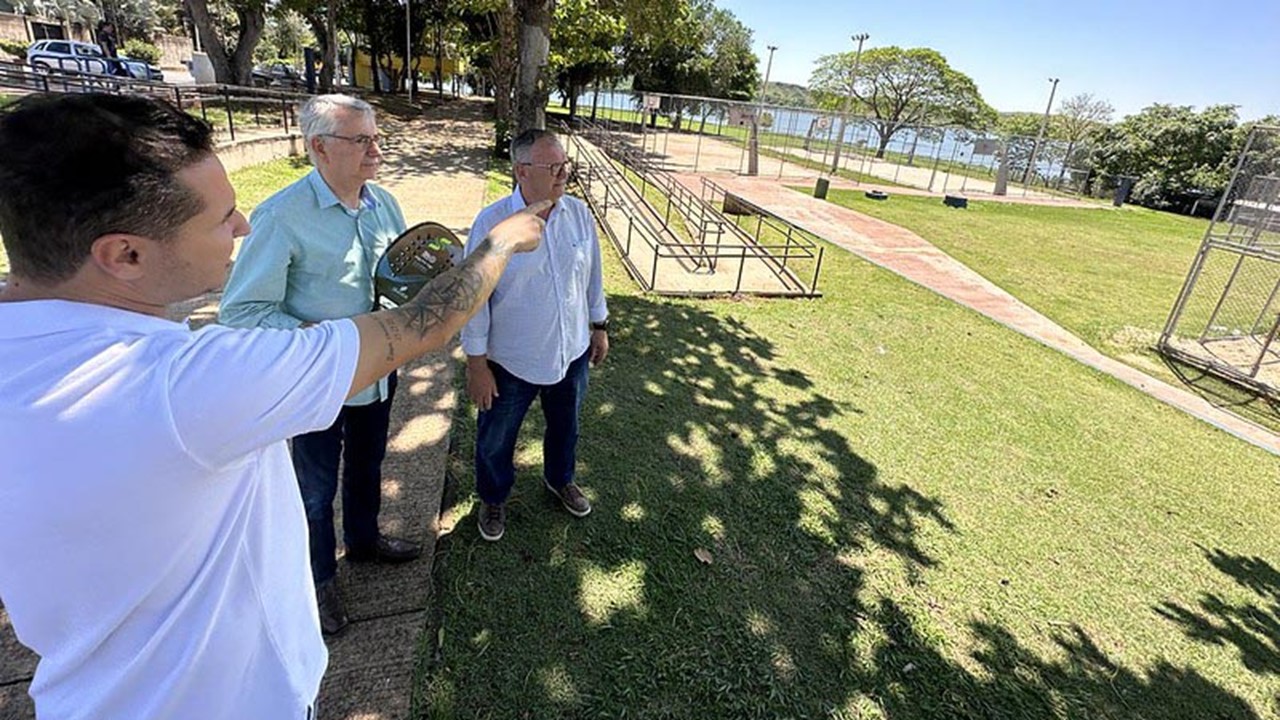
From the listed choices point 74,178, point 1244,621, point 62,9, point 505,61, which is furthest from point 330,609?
point 62,9

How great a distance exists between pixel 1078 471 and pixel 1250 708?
2.18 m

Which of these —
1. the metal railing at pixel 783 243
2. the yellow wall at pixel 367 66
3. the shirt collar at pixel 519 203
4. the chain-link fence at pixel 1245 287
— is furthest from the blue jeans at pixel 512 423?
the yellow wall at pixel 367 66

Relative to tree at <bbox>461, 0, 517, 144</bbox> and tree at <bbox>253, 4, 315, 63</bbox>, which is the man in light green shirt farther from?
tree at <bbox>253, 4, 315, 63</bbox>

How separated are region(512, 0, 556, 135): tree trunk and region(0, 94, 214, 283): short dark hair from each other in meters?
7.74

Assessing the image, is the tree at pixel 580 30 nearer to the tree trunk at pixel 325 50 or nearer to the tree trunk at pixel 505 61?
the tree trunk at pixel 505 61

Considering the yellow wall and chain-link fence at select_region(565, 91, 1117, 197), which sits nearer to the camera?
chain-link fence at select_region(565, 91, 1117, 197)

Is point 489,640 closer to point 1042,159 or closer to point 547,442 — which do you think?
point 547,442

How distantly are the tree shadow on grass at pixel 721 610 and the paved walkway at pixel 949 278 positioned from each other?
15.8 feet

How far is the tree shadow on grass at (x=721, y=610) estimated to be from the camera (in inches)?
103

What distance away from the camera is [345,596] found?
2801mm

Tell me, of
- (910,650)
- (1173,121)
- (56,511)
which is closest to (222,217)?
(56,511)

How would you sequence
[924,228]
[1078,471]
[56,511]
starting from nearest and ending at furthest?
[56,511], [1078,471], [924,228]

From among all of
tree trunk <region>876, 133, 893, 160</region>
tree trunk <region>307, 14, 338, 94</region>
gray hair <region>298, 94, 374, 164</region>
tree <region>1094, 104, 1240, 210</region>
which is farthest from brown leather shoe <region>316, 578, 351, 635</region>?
tree <region>1094, 104, 1240, 210</region>

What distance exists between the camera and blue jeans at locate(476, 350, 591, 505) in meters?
3.01
